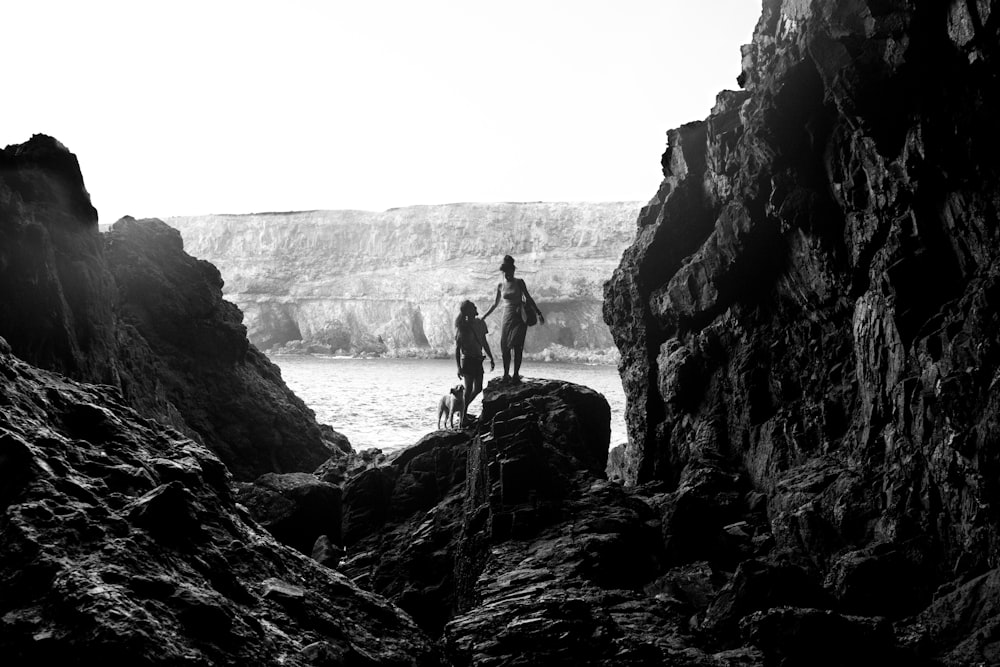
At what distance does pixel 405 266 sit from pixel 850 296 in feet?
312

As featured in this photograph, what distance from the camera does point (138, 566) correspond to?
12.8ft

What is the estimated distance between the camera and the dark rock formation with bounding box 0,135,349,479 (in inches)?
341

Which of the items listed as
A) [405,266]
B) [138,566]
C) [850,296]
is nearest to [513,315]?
[850,296]

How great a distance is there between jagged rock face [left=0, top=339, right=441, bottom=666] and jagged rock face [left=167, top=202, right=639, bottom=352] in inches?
3249

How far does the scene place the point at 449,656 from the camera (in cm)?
557

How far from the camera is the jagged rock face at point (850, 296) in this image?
6.79m

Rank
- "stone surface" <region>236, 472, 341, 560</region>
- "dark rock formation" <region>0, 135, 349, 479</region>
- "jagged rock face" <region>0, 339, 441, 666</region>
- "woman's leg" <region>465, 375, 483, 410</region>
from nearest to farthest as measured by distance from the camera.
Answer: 1. "jagged rock face" <region>0, 339, 441, 666</region>
2. "dark rock formation" <region>0, 135, 349, 479</region>
3. "stone surface" <region>236, 472, 341, 560</region>
4. "woman's leg" <region>465, 375, 483, 410</region>

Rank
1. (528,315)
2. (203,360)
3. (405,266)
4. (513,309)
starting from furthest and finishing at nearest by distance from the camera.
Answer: (405,266), (203,360), (513,309), (528,315)

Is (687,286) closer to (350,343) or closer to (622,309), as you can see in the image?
(622,309)

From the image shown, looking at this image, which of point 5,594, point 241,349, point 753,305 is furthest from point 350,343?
point 5,594

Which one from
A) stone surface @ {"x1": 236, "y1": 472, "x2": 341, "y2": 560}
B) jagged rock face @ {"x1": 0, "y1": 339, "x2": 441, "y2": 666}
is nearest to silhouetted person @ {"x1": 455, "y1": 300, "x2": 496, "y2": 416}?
stone surface @ {"x1": 236, "y1": 472, "x2": 341, "y2": 560}

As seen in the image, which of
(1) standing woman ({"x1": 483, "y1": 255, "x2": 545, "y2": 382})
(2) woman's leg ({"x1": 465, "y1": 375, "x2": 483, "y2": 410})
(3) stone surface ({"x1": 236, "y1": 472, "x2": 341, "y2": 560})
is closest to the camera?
(3) stone surface ({"x1": 236, "y1": 472, "x2": 341, "y2": 560})

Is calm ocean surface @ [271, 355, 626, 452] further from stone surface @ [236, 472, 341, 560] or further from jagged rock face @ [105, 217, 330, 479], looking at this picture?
stone surface @ [236, 472, 341, 560]

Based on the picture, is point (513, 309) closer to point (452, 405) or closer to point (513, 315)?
point (513, 315)
